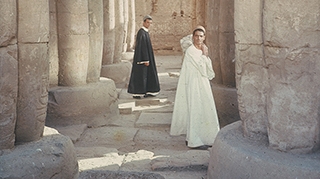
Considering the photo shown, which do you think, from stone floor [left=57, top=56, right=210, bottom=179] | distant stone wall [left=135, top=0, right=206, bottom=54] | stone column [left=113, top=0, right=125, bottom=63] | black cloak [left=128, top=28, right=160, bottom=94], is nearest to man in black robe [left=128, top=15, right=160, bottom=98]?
black cloak [left=128, top=28, right=160, bottom=94]

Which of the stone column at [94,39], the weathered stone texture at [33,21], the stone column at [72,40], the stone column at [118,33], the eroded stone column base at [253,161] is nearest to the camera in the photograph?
the eroded stone column base at [253,161]

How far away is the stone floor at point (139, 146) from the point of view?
4.31m

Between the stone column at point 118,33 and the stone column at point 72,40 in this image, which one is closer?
the stone column at point 72,40

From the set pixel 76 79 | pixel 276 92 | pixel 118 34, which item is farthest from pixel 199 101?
pixel 118 34


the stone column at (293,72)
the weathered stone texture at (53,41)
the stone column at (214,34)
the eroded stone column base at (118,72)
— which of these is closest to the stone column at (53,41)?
the weathered stone texture at (53,41)

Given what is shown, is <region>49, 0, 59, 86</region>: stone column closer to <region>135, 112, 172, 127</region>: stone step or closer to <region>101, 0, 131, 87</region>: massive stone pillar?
<region>135, 112, 172, 127</region>: stone step

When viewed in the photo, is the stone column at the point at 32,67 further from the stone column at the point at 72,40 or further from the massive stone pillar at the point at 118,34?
the massive stone pillar at the point at 118,34

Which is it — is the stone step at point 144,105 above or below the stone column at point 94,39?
below

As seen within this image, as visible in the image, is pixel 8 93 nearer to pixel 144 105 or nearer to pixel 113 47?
pixel 144 105

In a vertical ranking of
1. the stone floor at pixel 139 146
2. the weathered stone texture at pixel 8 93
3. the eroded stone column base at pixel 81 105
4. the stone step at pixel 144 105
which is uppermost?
the weathered stone texture at pixel 8 93

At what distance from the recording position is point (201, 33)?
18.6ft

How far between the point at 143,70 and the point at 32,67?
5454 millimetres

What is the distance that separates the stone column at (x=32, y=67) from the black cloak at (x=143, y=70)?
515 cm

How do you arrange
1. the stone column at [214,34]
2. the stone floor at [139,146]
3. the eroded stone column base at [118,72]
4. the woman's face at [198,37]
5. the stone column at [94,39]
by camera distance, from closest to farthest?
1. the stone floor at [139,146]
2. the woman's face at [198,37]
3. the stone column at [214,34]
4. the stone column at [94,39]
5. the eroded stone column base at [118,72]
